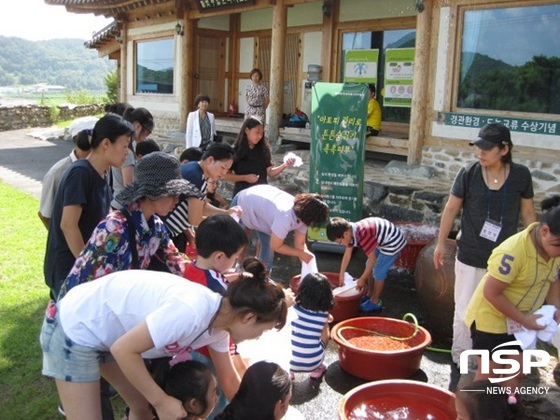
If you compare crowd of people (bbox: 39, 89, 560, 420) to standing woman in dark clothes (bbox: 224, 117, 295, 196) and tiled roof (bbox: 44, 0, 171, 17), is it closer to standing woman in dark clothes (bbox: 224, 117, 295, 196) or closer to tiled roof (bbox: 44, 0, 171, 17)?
standing woman in dark clothes (bbox: 224, 117, 295, 196)

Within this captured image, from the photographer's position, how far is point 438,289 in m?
4.68

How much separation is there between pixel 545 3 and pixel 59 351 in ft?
22.5

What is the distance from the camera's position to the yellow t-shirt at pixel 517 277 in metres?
2.91

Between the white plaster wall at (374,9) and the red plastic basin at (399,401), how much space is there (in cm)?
759

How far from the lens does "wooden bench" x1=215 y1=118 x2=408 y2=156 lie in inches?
343

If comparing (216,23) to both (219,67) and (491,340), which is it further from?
(491,340)

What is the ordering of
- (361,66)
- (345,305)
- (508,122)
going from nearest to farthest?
(345,305), (508,122), (361,66)

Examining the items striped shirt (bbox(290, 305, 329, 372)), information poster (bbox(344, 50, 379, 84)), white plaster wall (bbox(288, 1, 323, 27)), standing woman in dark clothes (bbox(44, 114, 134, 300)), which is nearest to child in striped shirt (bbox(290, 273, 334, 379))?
striped shirt (bbox(290, 305, 329, 372))

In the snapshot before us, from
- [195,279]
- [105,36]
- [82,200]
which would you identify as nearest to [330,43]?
[105,36]

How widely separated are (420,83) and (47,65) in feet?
456

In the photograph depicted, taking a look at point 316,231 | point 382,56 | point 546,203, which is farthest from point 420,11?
point 546,203

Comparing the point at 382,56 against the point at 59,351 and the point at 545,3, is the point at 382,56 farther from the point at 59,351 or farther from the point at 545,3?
the point at 59,351

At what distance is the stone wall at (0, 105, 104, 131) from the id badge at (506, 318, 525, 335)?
2380 centimetres

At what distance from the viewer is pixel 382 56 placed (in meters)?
10.1
